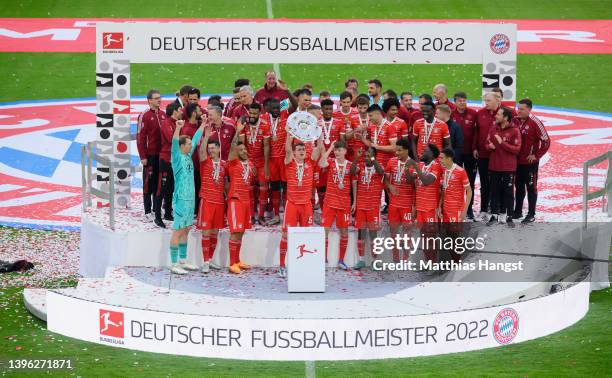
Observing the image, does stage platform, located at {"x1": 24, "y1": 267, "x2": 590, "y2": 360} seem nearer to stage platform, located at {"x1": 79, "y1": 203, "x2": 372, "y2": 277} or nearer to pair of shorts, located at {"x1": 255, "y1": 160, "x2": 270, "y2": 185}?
stage platform, located at {"x1": 79, "y1": 203, "x2": 372, "y2": 277}

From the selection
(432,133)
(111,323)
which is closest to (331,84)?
(432,133)

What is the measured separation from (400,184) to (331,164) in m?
0.86

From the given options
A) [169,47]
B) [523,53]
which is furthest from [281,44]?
[523,53]

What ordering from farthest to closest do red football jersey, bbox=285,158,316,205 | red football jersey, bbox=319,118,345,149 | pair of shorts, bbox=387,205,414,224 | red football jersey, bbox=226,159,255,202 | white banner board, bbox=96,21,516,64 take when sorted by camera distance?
white banner board, bbox=96,21,516,64 < red football jersey, bbox=319,118,345,149 < pair of shorts, bbox=387,205,414,224 < red football jersey, bbox=226,159,255,202 < red football jersey, bbox=285,158,316,205

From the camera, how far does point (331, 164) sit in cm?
1475

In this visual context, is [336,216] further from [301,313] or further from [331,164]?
[301,313]

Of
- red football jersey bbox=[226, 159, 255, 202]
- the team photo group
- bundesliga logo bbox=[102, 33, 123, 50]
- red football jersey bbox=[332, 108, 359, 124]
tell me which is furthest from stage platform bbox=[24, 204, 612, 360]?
bundesliga logo bbox=[102, 33, 123, 50]

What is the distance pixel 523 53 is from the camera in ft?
99.5

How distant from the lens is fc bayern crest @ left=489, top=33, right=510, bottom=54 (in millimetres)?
16250

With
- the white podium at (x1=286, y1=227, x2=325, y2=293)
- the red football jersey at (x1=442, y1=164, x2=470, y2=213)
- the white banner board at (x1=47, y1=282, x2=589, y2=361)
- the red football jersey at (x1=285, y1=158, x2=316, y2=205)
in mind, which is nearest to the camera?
→ the white banner board at (x1=47, y1=282, x2=589, y2=361)

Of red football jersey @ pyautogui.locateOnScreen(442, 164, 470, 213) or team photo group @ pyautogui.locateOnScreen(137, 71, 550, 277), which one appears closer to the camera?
red football jersey @ pyautogui.locateOnScreen(442, 164, 470, 213)

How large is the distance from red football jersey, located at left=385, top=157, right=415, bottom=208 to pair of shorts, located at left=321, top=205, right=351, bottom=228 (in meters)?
0.58

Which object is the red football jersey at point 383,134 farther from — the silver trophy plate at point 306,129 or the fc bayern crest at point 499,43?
the fc bayern crest at point 499,43

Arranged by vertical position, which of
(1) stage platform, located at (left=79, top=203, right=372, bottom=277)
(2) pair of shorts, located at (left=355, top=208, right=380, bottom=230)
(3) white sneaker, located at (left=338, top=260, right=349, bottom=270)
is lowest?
(3) white sneaker, located at (left=338, top=260, right=349, bottom=270)
